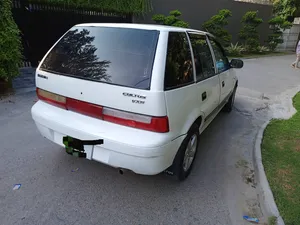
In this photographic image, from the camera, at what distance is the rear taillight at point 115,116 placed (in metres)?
1.97

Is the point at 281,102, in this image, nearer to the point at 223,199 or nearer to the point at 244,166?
the point at 244,166

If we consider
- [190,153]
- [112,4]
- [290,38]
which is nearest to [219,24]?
[112,4]

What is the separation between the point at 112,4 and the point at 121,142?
8.15 meters

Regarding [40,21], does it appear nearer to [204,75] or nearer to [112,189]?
[204,75]

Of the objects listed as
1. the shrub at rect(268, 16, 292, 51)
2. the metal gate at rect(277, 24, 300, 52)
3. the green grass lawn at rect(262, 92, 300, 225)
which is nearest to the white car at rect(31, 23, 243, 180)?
the green grass lawn at rect(262, 92, 300, 225)

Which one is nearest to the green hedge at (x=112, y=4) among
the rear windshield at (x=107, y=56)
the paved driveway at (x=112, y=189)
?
the paved driveway at (x=112, y=189)

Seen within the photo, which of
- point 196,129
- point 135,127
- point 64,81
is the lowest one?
point 196,129

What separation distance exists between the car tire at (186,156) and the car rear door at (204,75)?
0.36 metres

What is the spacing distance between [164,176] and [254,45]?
15806 mm

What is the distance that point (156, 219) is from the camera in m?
2.14

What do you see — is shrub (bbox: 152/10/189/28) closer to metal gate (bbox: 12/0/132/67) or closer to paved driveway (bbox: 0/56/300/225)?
metal gate (bbox: 12/0/132/67)

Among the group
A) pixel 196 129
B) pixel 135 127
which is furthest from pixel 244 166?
pixel 135 127

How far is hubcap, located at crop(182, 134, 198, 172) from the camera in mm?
2619

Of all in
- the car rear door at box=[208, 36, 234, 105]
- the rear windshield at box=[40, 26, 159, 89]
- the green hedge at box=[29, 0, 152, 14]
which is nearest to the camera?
the rear windshield at box=[40, 26, 159, 89]
